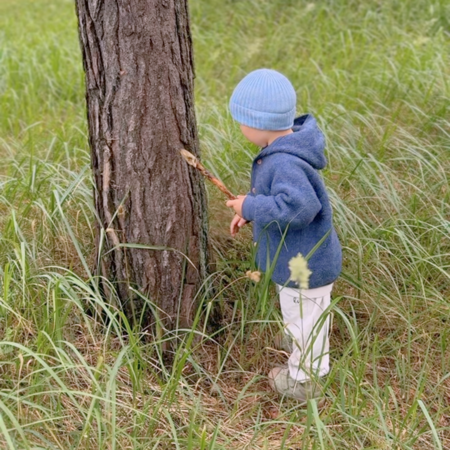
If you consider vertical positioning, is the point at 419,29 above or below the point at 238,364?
above

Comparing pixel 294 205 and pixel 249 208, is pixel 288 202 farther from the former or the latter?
pixel 249 208

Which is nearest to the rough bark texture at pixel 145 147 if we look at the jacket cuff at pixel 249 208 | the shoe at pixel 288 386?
the jacket cuff at pixel 249 208

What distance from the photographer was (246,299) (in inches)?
93.8

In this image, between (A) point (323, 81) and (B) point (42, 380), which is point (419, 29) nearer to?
(A) point (323, 81)

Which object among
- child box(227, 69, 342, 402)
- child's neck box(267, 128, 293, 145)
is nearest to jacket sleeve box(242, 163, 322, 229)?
child box(227, 69, 342, 402)

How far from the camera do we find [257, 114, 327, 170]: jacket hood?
1.98 m

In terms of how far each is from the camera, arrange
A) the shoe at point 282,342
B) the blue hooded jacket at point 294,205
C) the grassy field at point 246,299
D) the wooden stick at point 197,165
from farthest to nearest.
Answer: the shoe at point 282,342
the wooden stick at point 197,165
the blue hooded jacket at point 294,205
the grassy field at point 246,299

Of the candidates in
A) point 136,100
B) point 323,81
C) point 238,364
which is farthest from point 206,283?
point 323,81

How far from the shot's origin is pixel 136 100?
2020 millimetres

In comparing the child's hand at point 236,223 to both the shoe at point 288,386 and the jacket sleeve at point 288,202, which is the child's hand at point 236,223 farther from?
the shoe at point 288,386

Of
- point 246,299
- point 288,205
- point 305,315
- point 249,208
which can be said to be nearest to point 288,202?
point 288,205

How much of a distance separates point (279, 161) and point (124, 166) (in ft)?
1.62

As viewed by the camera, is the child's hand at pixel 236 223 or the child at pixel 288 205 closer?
the child at pixel 288 205

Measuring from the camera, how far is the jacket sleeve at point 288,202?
1914 mm
